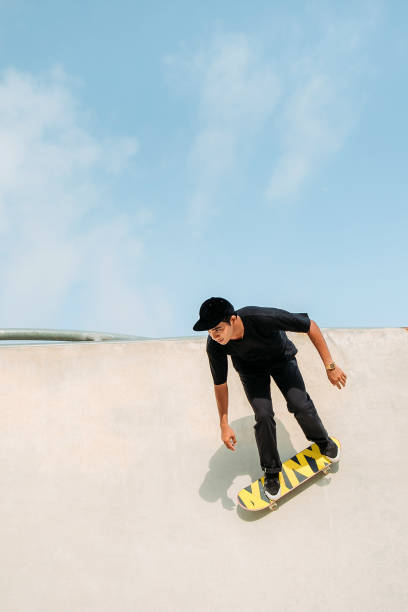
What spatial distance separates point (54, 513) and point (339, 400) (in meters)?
3.09

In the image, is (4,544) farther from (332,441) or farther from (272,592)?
(332,441)

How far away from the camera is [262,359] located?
3727 mm

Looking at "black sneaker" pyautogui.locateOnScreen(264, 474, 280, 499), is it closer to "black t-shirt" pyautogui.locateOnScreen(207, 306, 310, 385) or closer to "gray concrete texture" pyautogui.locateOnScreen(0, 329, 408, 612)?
"gray concrete texture" pyautogui.locateOnScreen(0, 329, 408, 612)

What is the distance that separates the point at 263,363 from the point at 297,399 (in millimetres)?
410

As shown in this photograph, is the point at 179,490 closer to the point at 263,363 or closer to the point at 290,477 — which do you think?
the point at 290,477

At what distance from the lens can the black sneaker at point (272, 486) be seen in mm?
3758

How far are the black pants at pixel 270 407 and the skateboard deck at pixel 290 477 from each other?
0.65ft

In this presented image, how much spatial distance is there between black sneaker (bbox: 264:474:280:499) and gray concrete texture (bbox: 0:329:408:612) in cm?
19

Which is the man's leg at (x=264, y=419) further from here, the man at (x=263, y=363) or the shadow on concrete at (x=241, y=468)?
the shadow on concrete at (x=241, y=468)

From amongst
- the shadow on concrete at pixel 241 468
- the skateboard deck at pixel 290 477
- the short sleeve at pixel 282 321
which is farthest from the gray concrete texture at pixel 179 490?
the short sleeve at pixel 282 321

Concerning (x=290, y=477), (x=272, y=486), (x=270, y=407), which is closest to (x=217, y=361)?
(x=270, y=407)

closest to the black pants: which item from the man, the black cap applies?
the man

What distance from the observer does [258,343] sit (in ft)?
11.8

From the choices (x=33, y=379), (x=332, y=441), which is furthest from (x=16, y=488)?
(x=332, y=441)
